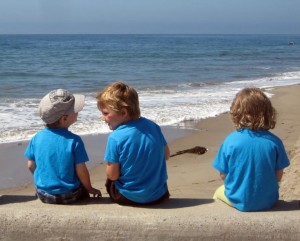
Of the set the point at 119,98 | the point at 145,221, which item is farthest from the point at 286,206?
the point at 119,98

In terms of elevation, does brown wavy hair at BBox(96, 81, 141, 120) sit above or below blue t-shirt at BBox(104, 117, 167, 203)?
above

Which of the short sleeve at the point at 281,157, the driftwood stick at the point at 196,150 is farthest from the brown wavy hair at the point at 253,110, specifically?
the driftwood stick at the point at 196,150

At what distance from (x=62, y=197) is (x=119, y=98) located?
734mm

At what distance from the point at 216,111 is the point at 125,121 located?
9.55 m

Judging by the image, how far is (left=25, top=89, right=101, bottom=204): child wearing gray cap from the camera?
11.4 ft

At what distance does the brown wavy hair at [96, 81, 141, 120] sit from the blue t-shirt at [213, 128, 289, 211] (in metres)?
0.62

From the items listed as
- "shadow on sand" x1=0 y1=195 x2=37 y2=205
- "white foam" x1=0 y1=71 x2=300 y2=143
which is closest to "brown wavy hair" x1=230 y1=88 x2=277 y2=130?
"shadow on sand" x1=0 y1=195 x2=37 y2=205

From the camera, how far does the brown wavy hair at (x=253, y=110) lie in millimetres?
3324

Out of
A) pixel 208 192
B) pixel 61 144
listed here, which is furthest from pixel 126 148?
pixel 208 192

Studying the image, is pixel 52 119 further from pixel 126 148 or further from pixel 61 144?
pixel 126 148

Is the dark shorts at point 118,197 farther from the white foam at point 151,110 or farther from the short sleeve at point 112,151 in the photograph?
the white foam at point 151,110

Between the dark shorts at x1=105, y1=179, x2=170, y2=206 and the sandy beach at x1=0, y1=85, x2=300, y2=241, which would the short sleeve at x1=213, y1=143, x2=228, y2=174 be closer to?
the sandy beach at x1=0, y1=85, x2=300, y2=241

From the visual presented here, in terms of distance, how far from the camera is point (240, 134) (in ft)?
11.2

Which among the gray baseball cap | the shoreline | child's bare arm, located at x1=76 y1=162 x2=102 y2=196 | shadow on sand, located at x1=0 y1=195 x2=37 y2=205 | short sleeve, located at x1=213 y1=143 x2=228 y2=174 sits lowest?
the shoreline
